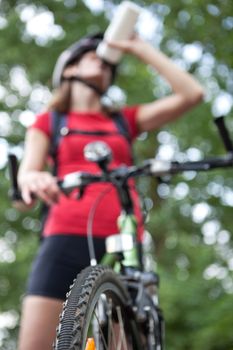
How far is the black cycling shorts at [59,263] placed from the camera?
2395mm

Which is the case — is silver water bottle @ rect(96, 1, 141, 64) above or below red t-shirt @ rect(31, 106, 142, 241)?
above

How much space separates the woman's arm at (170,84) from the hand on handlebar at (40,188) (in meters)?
0.78

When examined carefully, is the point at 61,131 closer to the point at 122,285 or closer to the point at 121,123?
the point at 121,123

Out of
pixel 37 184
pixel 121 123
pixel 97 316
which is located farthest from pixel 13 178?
pixel 97 316

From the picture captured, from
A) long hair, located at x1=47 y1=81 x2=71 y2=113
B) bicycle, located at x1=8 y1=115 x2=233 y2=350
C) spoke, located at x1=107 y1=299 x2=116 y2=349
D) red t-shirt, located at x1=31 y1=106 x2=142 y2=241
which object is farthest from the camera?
long hair, located at x1=47 y1=81 x2=71 y2=113

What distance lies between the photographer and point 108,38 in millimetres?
2703

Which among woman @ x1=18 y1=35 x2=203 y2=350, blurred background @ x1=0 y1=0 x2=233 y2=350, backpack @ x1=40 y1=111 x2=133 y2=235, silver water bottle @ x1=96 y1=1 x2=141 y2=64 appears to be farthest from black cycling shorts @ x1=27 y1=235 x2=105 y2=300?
blurred background @ x1=0 y1=0 x2=233 y2=350

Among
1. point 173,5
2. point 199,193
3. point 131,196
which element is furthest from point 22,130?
point 131,196

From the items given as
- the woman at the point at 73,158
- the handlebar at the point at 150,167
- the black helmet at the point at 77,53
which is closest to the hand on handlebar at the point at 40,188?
the woman at the point at 73,158

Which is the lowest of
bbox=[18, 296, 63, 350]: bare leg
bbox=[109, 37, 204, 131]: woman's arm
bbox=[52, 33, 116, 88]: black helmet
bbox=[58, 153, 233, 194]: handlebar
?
bbox=[18, 296, 63, 350]: bare leg

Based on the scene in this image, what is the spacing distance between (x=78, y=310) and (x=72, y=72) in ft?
5.58

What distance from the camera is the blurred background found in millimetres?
6426

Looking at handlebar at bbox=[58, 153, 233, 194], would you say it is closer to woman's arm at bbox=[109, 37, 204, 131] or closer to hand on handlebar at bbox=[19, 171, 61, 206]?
hand on handlebar at bbox=[19, 171, 61, 206]

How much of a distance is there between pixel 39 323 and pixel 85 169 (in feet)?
2.14
